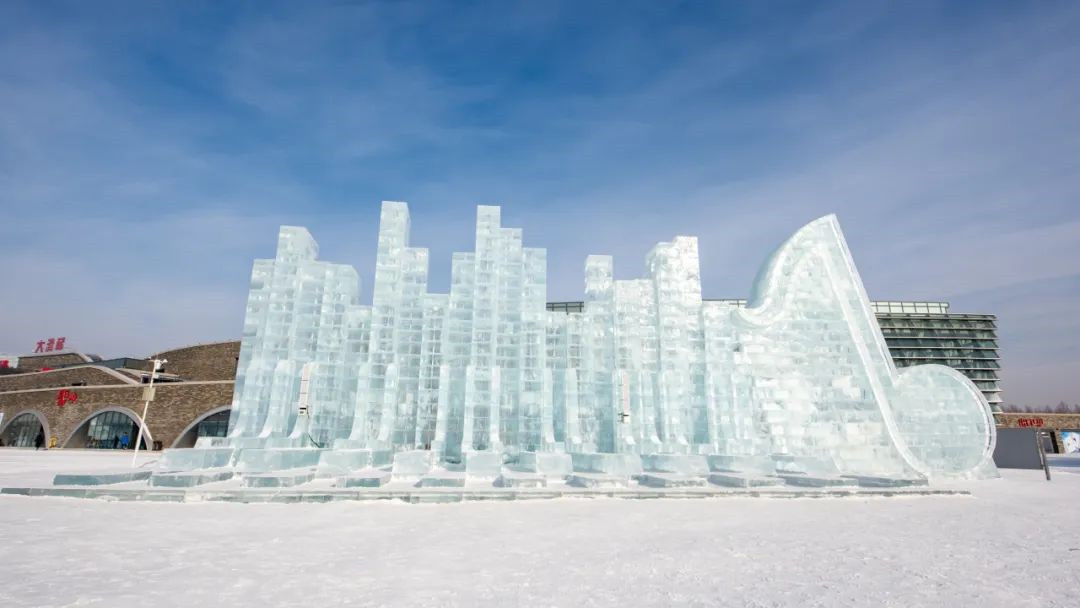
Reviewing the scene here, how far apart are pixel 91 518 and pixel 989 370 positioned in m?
95.9

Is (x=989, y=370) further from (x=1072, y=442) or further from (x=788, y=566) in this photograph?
(x=788, y=566)

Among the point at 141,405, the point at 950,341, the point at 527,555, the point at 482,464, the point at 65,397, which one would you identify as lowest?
→ the point at 527,555

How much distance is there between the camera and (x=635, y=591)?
591 centimetres

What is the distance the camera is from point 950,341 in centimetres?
7538

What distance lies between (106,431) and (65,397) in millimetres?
4546

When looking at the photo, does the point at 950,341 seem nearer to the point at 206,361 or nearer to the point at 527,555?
the point at 527,555

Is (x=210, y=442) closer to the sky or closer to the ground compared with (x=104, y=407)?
closer to the ground

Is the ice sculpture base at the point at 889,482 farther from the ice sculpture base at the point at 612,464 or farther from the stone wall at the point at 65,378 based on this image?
the stone wall at the point at 65,378

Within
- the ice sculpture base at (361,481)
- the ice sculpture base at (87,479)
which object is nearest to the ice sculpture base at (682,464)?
the ice sculpture base at (361,481)

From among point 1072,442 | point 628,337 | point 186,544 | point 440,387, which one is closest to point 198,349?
point 440,387

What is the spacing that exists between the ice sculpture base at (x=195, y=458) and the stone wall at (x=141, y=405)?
24.0 metres

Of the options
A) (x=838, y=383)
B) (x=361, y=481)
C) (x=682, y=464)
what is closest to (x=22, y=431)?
(x=361, y=481)

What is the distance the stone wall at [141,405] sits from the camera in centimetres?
3944

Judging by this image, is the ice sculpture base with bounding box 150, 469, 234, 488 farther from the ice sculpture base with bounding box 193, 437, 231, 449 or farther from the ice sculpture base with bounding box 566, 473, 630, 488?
the ice sculpture base with bounding box 566, 473, 630, 488
